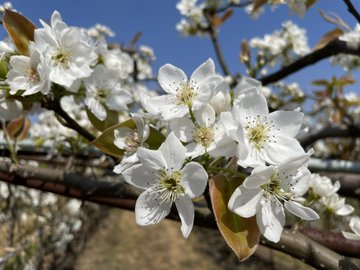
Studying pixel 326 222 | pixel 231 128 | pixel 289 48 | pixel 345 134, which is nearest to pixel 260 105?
pixel 231 128

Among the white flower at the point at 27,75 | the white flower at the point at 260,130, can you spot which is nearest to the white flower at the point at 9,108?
the white flower at the point at 27,75

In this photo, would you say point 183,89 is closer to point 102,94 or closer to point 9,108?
point 102,94

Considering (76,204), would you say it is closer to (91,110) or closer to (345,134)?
(345,134)

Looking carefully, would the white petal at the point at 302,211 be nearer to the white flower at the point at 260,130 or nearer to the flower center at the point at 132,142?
the white flower at the point at 260,130

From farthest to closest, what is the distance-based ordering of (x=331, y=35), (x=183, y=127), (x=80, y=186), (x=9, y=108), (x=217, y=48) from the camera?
(x=217, y=48) → (x=331, y=35) → (x=80, y=186) → (x=9, y=108) → (x=183, y=127)

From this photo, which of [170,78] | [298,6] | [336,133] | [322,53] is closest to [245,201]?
[170,78]

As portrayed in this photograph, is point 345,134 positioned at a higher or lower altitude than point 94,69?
lower

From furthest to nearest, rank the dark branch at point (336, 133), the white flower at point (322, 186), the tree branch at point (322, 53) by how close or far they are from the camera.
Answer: the dark branch at point (336, 133) < the tree branch at point (322, 53) < the white flower at point (322, 186)
